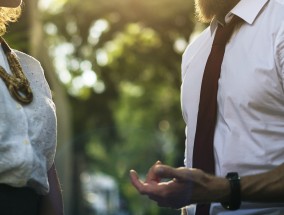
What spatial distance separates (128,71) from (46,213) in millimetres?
17541

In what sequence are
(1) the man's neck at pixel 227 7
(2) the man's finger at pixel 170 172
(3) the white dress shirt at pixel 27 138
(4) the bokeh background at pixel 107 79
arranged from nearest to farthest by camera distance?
1. (2) the man's finger at pixel 170 172
2. (3) the white dress shirt at pixel 27 138
3. (1) the man's neck at pixel 227 7
4. (4) the bokeh background at pixel 107 79

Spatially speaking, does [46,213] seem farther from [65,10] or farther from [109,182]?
[109,182]

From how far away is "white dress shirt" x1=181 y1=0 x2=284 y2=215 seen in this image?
3412 millimetres

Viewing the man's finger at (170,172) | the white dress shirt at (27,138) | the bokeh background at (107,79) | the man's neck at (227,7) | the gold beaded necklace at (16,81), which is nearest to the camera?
the man's finger at (170,172)

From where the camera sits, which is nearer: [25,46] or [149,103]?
[25,46]

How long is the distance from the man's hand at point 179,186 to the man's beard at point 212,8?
2.77ft

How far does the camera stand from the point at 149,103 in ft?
92.1

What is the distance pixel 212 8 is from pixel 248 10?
0.65 ft

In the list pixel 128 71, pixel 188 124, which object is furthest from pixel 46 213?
pixel 128 71

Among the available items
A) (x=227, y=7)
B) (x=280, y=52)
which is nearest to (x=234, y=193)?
(x=280, y=52)

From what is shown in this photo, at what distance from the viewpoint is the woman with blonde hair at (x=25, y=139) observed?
3.19 meters

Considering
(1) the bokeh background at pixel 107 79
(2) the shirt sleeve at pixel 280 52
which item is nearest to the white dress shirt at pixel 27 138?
(2) the shirt sleeve at pixel 280 52

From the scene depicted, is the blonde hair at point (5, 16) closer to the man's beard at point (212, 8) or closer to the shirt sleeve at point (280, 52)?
the man's beard at point (212, 8)

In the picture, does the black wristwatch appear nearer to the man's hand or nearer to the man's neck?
the man's hand
